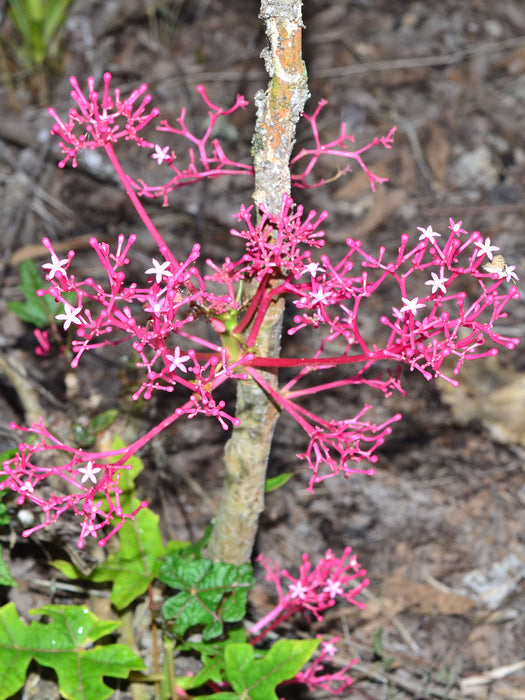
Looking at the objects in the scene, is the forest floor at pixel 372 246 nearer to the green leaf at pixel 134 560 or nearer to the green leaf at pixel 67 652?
the green leaf at pixel 134 560

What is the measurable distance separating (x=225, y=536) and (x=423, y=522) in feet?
4.30

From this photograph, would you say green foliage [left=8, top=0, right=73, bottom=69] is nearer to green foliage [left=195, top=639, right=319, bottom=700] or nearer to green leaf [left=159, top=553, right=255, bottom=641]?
green leaf [left=159, top=553, right=255, bottom=641]

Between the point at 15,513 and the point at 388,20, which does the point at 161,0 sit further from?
the point at 15,513

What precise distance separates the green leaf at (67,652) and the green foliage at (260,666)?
30cm

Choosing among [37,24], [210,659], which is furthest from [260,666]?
[37,24]

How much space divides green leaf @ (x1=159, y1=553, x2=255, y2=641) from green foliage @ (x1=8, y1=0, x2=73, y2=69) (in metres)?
3.89

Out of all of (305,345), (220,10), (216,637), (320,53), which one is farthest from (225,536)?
(220,10)

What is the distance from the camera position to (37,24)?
500 centimetres

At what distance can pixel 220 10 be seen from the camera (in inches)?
235

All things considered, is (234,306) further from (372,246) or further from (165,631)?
(372,246)

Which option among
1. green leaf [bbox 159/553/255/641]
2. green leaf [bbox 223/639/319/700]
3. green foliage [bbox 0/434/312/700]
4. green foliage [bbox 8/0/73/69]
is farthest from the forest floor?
green leaf [bbox 223/639/319/700]

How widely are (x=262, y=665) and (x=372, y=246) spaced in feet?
9.65

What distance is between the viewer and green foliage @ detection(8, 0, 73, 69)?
5.02 meters

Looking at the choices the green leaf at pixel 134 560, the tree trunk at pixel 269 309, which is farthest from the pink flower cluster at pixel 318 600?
the green leaf at pixel 134 560
